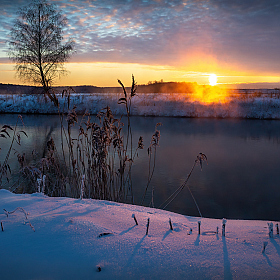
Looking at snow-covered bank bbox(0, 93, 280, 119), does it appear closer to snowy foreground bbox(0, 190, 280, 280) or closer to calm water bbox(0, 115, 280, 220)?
Answer: calm water bbox(0, 115, 280, 220)

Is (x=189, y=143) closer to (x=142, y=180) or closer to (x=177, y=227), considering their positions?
(x=142, y=180)

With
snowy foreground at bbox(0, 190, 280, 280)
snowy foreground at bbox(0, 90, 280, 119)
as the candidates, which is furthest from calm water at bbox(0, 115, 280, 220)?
snowy foreground at bbox(0, 90, 280, 119)

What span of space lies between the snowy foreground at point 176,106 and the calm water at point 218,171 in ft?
20.4

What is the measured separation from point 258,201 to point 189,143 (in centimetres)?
645

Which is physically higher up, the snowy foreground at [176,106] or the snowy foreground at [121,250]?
the snowy foreground at [176,106]

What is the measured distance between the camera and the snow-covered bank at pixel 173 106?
66.9 feet

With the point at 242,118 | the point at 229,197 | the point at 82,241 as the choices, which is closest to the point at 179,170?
the point at 229,197

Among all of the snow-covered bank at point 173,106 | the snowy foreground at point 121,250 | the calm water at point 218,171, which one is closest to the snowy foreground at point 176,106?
the snow-covered bank at point 173,106

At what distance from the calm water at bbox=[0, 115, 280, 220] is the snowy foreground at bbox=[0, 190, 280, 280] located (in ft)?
8.43

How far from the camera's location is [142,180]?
6586 mm

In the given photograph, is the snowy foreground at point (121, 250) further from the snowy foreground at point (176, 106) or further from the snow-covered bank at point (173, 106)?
the snow-covered bank at point (173, 106)

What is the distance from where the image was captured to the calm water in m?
5.10

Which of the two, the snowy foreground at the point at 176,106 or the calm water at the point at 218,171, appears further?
the snowy foreground at the point at 176,106

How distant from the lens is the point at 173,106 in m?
22.7
